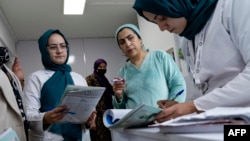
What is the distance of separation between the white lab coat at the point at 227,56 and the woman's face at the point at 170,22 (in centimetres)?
7

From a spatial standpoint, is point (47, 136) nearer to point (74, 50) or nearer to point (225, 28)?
point (225, 28)

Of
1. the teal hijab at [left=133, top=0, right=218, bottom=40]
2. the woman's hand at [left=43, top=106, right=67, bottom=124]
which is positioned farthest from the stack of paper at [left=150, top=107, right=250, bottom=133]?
the woman's hand at [left=43, top=106, right=67, bottom=124]

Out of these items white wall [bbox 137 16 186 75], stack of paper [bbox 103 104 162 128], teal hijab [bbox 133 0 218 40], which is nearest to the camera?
stack of paper [bbox 103 104 162 128]

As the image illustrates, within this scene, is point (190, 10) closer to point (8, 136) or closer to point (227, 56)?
point (227, 56)

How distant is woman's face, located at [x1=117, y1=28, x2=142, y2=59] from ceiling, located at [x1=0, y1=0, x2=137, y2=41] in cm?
186

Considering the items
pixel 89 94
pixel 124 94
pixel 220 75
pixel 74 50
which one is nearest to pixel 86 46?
pixel 74 50

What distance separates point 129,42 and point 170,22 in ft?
2.64

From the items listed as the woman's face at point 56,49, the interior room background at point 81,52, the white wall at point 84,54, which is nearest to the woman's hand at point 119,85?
the woman's face at point 56,49

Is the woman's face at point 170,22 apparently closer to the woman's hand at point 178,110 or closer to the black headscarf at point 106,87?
the woman's hand at point 178,110

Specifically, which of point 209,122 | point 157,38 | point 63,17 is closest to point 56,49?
point 209,122

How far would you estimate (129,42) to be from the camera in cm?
171

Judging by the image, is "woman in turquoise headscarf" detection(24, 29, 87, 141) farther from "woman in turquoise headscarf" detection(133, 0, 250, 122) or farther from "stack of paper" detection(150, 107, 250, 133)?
"stack of paper" detection(150, 107, 250, 133)

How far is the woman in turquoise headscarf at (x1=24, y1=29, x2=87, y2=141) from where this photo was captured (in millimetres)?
1306

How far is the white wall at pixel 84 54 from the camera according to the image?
15.7ft
